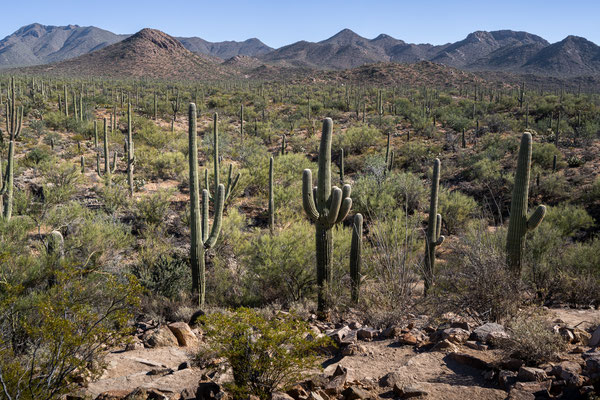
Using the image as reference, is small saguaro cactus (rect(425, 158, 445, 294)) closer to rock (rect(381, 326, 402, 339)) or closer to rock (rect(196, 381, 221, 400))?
rock (rect(381, 326, 402, 339))

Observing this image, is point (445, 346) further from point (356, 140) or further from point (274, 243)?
point (356, 140)

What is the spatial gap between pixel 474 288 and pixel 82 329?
20.6 feet

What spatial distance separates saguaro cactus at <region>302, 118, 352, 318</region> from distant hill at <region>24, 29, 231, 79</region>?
3349 inches

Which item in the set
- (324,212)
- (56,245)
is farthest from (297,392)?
(56,245)

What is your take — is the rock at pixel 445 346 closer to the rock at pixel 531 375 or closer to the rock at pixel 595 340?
the rock at pixel 531 375

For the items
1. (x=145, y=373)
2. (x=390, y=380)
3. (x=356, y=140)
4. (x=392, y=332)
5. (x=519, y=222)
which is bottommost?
(x=145, y=373)

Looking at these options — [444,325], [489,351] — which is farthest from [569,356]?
[444,325]

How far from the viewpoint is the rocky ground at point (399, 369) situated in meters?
4.44

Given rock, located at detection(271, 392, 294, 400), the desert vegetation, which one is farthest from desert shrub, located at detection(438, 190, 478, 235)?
rock, located at detection(271, 392, 294, 400)

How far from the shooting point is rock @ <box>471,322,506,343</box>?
5.82m

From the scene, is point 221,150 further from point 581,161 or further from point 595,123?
point 595,123

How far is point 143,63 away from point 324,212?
10384 centimetres

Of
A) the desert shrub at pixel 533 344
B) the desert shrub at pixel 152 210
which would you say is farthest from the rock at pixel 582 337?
the desert shrub at pixel 152 210

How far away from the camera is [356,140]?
95.8 feet
